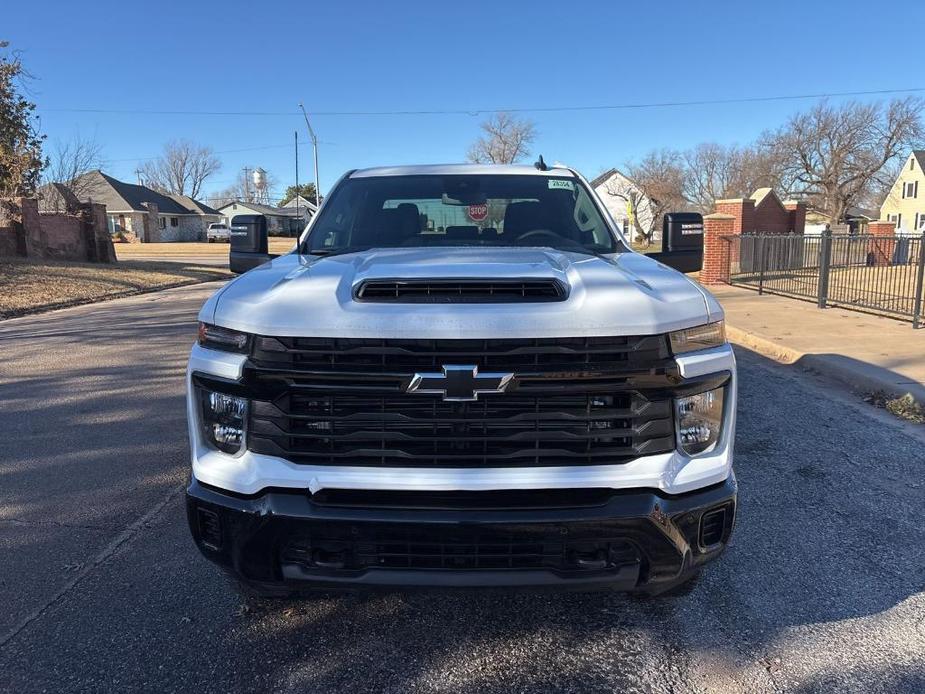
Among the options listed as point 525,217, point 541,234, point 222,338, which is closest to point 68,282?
point 525,217

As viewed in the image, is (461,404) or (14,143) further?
(14,143)

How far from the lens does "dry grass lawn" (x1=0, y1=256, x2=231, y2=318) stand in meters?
14.5

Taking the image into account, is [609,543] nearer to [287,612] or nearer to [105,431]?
[287,612]

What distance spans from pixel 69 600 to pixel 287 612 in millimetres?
1019

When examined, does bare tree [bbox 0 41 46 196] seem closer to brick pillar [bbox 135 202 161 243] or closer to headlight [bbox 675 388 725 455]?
headlight [bbox 675 388 725 455]

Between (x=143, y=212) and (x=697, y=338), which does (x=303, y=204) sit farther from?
(x=697, y=338)

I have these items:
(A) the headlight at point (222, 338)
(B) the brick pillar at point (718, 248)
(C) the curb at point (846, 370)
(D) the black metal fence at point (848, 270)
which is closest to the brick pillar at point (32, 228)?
(B) the brick pillar at point (718, 248)

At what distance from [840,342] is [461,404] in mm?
8424

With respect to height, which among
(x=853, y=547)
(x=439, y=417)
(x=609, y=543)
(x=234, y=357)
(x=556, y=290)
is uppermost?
(x=556, y=290)

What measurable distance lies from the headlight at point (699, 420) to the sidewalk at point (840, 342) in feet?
15.5

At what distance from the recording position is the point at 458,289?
2422 millimetres

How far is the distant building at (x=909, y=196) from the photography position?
56188mm

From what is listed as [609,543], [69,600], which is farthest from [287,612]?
[609,543]

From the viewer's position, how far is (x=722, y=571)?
3.22 m
